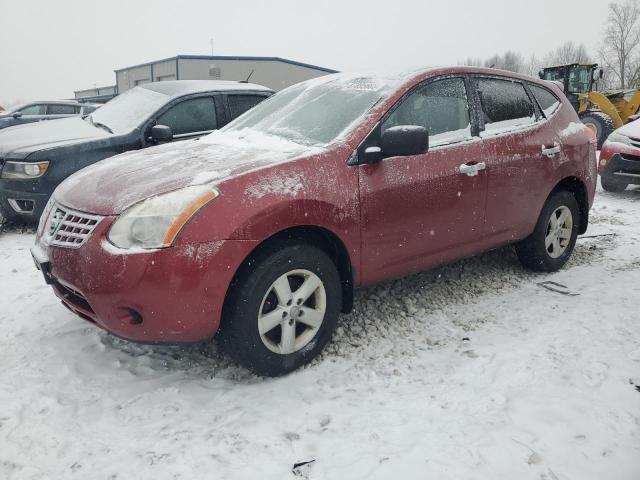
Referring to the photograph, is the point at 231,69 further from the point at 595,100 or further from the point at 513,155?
the point at 513,155

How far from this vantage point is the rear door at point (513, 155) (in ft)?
11.6

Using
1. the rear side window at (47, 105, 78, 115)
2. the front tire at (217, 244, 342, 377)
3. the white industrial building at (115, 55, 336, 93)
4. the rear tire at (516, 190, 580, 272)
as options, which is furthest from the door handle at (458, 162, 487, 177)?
the white industrial building at (115, 55, 336, 93)

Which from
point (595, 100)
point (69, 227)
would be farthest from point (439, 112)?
point (595, 100)

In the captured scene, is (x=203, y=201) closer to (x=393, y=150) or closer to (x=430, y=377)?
(x=393, y=150)

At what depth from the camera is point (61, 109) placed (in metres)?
13.6

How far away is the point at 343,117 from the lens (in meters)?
3.03

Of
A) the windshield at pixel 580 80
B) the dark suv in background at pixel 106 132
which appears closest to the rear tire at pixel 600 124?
the windshield at pixel 580 80

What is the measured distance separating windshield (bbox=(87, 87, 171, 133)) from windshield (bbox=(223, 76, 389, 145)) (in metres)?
2.31

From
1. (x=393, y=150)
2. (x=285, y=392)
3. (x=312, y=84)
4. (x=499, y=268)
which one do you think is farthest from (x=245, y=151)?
(x=499, y=268)

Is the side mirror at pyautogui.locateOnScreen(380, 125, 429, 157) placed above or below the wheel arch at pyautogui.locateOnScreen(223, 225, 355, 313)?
above

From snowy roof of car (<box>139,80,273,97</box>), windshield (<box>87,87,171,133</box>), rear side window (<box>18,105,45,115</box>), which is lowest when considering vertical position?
windshield (<box>87,87,171,133</box>)

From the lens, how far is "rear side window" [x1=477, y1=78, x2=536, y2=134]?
3.61 meters

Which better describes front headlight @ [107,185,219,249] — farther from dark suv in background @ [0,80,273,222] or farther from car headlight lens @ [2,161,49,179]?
car headlight lens @ [2,161,49,179]

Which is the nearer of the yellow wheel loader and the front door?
the front door
